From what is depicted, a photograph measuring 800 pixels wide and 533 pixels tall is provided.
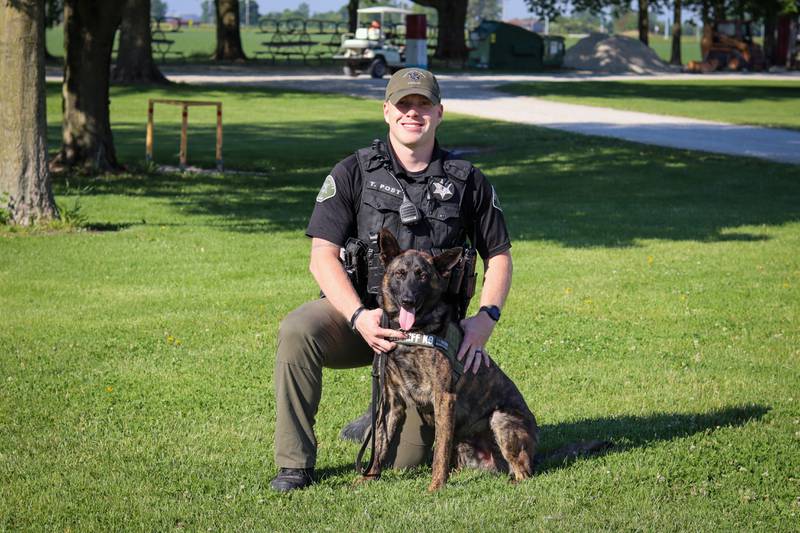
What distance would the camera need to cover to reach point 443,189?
198 inches

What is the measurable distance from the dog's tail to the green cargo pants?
804mm

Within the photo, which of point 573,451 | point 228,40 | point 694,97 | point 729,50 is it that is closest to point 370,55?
point 228,40

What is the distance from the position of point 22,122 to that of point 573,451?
9.57 m

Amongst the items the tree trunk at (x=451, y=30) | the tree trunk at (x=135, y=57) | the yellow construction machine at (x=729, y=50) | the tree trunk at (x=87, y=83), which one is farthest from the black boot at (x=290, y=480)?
the yellow construction machine at (x=729, y=50)

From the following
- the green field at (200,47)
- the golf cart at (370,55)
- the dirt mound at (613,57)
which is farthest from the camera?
the green field at (200,47)

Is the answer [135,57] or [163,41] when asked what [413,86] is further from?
[163,41]

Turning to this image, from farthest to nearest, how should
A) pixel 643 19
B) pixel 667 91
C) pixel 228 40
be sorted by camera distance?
pixel 643 19
pixel 228 40
pixel 667 91

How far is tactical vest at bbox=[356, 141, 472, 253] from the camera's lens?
16.4ft

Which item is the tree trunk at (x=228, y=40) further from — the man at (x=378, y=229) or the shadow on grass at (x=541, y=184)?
the man at (x=378, y=229)

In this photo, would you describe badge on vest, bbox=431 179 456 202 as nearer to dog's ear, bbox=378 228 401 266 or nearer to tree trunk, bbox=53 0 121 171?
dog's ear, bbox=378 228 401 266

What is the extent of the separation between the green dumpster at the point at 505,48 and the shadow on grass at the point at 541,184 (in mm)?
30642

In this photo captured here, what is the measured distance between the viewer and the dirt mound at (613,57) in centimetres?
5894

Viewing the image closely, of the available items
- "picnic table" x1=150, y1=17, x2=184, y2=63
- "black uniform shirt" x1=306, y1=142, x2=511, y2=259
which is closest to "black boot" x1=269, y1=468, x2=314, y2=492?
"black uniform shirt" x1=306, y1=142, x2=511, y2=259

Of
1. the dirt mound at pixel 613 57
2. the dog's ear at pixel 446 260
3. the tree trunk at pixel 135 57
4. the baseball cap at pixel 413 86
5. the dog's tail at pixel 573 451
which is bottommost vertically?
the dog's tail at pixel 573 451
